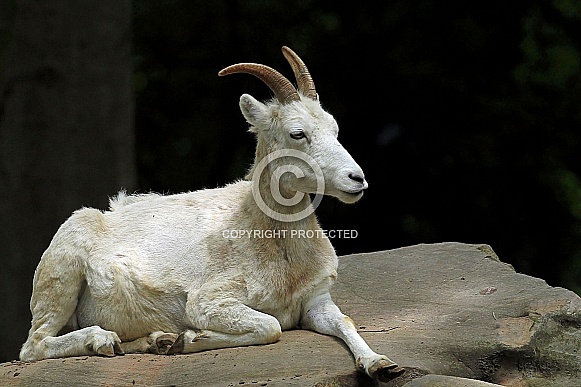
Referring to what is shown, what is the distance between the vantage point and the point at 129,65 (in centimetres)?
1186

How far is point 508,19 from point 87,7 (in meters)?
5.45

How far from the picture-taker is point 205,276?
713 centimetres

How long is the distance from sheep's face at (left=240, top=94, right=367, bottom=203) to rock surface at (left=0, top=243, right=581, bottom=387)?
1047 millimetres

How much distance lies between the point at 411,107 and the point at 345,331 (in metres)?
7.19

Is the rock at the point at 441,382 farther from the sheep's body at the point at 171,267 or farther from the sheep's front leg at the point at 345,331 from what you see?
the sheep's body at the point at 171,267

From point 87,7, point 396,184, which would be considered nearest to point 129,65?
point 87,7

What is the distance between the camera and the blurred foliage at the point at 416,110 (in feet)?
43.3

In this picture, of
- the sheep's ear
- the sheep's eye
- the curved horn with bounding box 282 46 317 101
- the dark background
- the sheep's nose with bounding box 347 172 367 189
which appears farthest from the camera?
the dark background

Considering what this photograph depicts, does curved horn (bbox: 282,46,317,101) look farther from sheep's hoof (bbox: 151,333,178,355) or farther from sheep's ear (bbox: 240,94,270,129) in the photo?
sheep's hoof (bbox: 151,333,178,355)

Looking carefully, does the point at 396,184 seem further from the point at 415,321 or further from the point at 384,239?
the point at 415,321

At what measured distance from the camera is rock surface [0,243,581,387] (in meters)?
6.32

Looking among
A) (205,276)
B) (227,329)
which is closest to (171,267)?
(205,276)

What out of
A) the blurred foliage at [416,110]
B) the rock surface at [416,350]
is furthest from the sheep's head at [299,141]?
the blurred foliage at [416,110]

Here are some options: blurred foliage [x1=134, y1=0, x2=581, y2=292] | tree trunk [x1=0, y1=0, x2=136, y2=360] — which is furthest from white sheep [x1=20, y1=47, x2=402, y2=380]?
blurred foliage [x1=134, y1=0, x2=581, y2=292]
